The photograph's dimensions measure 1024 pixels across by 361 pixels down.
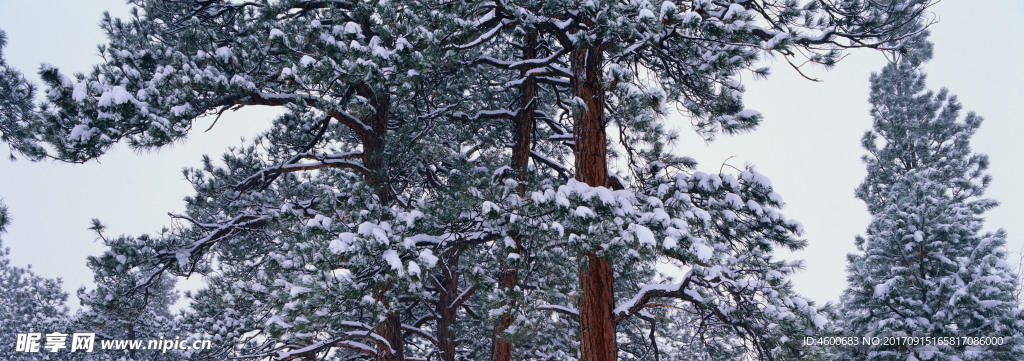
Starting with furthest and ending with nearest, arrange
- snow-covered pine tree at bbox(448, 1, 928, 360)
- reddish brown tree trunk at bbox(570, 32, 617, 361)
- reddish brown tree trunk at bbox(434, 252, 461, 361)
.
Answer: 1. reddish brown tree trunk at bbox(434, 252, 461, 361)
2. reddish brown tree trunk at bbox(570, 32, 617, 361)
3. snow-covered pine tree at bbox(448, 1, 928, 360)

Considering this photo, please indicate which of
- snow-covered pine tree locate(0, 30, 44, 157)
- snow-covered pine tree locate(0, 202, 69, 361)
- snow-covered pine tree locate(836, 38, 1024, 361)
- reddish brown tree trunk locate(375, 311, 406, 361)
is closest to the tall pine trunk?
reddish brown tree trunk locate(375, 311, 406, 361)

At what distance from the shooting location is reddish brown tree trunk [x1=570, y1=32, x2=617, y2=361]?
605 cm

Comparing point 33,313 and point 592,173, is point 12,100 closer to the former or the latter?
point 592,173

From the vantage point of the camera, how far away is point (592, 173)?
654cm

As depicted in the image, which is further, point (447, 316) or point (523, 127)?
point (447, 316)

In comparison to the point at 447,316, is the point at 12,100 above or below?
above

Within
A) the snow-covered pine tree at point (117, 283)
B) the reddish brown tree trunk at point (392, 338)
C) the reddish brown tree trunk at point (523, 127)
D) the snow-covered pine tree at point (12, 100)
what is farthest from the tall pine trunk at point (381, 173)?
the snow-covered pine tree at point (12, 100)

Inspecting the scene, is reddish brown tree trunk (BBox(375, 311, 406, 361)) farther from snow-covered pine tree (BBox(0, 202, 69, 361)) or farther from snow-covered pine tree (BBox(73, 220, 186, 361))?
snow-covered pine tree (BBox(0, 202, 69, 361))

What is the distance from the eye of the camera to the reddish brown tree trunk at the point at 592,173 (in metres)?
6.05

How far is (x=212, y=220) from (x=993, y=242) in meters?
16.1

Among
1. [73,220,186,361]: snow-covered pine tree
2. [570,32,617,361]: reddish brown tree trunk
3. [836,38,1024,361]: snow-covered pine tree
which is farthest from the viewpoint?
[836,38,1024,361]: snow-covered pine tree

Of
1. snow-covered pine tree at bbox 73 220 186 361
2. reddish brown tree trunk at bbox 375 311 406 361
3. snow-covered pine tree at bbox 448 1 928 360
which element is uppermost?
snow-covered pine tree at bbox 448 1 928 360

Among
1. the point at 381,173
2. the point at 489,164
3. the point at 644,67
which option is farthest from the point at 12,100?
the point at 644,67

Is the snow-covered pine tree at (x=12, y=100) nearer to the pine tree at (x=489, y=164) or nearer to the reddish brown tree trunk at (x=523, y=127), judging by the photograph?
the pine tree at (x=489, y=164)
